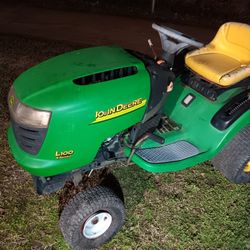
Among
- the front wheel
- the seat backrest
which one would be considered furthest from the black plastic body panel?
the front wheel

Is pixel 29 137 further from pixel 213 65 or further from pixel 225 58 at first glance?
pixel 225 58

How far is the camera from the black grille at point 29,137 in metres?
2.00

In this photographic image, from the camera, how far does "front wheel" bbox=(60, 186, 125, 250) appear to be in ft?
7.26

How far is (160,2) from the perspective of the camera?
25.8 ft

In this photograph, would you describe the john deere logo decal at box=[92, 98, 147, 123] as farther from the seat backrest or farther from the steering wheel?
the seat backrest

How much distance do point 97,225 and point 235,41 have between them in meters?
1.81

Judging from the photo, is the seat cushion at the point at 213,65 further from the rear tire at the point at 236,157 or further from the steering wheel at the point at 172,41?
the rear tire at the point at 236,157

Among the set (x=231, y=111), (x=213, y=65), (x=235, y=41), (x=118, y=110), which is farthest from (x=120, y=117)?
(x=235, y=41)

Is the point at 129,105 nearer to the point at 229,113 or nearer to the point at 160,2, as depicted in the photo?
the point at 229,113

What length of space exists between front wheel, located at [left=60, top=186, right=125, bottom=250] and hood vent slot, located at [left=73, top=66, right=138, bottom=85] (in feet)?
2.29

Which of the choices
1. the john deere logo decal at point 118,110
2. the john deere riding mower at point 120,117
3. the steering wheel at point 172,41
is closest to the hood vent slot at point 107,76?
the john deere riding mower at point 120,117

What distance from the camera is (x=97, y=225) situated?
Answer: 7.76ft

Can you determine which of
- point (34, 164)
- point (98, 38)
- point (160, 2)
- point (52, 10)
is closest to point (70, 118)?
point (34, 164)

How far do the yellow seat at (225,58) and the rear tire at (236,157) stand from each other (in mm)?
409
